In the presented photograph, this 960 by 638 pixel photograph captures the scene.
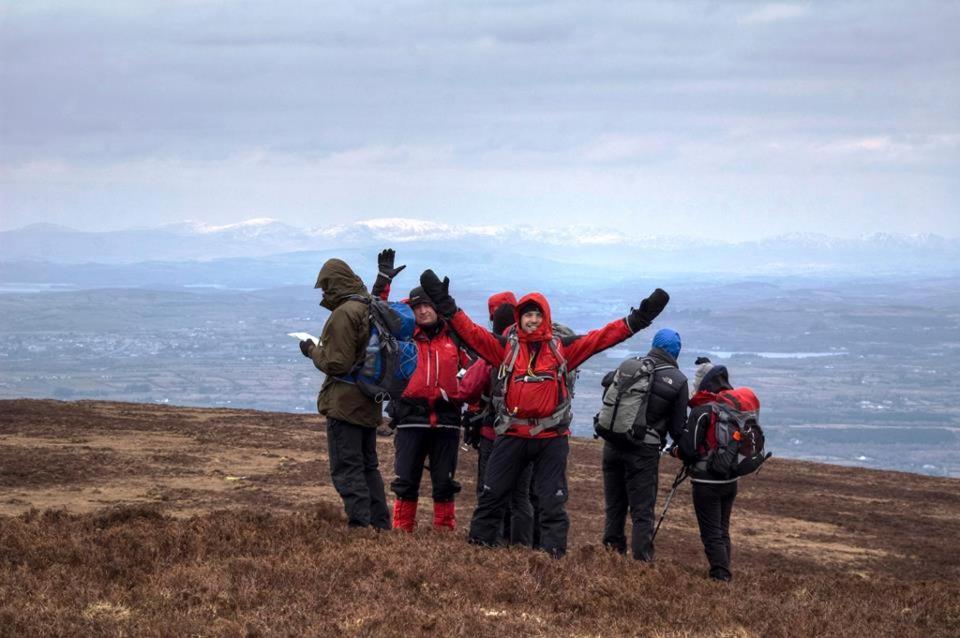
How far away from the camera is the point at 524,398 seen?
10.3 meters

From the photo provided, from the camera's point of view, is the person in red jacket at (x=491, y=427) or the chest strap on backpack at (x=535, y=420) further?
the person in red jacket at (x=491, y=427)

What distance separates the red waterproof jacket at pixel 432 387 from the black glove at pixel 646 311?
Answer: 1852 millimetres

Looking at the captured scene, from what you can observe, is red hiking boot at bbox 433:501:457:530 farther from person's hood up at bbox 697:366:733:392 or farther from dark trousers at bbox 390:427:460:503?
person's hood up at bbox 697:366:733:392

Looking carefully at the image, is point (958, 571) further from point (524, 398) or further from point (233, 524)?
point (233, 524)

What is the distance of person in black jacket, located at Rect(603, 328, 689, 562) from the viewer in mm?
11242

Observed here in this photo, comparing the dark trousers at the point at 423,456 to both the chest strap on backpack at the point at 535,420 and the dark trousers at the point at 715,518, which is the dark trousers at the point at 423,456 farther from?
the dark trousers at the point at 715,518

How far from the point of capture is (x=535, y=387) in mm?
10328

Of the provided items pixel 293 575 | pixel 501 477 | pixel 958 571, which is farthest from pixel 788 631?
pixel 958 571

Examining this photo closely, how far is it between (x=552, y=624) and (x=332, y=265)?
4.06m

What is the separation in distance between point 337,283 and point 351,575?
2.80m

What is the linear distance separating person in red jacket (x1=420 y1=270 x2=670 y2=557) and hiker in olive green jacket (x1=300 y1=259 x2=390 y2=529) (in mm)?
750

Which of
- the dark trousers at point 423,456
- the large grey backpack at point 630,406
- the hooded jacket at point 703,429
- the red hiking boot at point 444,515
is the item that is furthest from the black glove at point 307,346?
the hooded jacket at point 703,429

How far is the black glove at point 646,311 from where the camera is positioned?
10.5m

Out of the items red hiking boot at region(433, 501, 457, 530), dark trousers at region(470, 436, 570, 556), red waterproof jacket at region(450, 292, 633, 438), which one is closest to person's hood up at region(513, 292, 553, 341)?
red waterproof jacket at region(450, 292, 633, 438)
